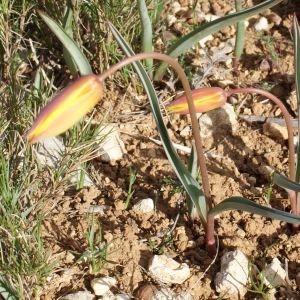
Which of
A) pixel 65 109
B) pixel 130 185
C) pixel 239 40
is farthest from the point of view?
pixel 239 40

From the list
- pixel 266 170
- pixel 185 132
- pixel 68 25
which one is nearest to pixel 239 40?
pixel 185 132

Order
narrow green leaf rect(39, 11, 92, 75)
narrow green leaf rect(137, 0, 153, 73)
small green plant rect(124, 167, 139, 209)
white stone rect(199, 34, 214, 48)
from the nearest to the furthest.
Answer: narrow green leaf rect(39, 11, 92, 75), small green plant rect(124, 167, 139, 209), narrow green leaf rect(137, 0, 153, 73), white stone rect(199, 34, 214, 48)

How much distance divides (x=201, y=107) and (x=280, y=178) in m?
0.33

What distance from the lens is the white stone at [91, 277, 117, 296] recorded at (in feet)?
6.15

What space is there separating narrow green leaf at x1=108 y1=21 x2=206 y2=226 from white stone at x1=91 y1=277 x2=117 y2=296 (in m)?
0.37

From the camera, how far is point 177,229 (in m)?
2.08

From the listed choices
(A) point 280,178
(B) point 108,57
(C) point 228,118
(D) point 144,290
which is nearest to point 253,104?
(C) point 228,118

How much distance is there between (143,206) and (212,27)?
2.31 feet

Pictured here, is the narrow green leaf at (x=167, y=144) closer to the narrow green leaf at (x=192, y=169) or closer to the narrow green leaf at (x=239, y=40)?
the narrow green leaf at (x=192, y=169)

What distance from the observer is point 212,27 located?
6.95 ft

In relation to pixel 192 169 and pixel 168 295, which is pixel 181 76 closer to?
pixel 192 169

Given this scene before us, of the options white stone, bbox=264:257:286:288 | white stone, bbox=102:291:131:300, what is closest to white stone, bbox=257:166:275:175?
white stone, bbox=264:257:286:288

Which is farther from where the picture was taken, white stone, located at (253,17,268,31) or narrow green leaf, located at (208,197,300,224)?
white stone, located at (253,17,268,31)

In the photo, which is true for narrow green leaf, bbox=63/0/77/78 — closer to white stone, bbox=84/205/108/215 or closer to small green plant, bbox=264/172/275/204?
white stone, bbox=84/205/108/215
